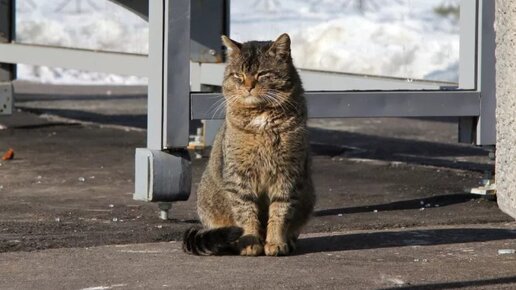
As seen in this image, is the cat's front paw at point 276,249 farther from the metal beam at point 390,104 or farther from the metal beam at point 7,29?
the metal beam at point 7,29

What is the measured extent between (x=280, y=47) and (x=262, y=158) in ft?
1.75

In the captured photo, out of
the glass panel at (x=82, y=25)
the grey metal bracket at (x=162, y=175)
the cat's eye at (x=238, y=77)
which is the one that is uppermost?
the glass panel at (x=82, y=25)

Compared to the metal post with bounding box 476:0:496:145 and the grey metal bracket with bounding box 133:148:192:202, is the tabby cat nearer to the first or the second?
the grey metal bracket with bounding box 133:148:192:202

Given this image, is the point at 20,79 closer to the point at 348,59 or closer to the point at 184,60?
the point at 348,59

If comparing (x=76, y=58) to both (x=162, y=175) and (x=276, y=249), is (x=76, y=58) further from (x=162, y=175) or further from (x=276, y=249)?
Answer: (x=276, y=249)

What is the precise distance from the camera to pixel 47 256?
550 centimetres

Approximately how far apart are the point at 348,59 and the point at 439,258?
327cm

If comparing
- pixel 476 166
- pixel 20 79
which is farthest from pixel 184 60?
A: pixel 20 79

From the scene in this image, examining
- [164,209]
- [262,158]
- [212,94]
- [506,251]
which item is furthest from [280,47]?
[506,251]

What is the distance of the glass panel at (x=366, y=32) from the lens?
824 cm

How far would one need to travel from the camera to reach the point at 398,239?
5.99 meters

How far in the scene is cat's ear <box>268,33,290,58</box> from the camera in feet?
18.6

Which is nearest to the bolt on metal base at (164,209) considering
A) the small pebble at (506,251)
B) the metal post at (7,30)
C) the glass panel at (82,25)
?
the small pebble at (506,251)

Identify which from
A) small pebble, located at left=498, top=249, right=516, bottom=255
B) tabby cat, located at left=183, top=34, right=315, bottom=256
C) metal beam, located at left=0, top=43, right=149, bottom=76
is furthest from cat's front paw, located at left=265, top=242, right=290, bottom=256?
metal beam, located at left=0, top=43, right=149, bottom=76
